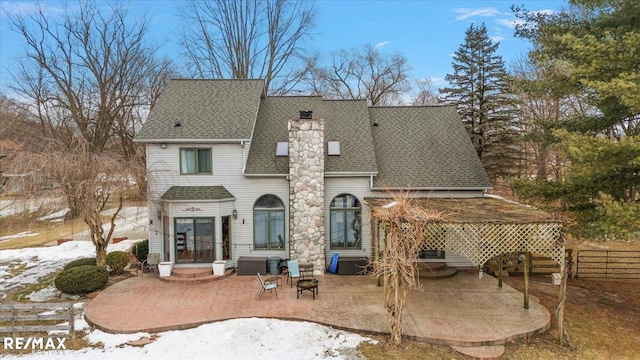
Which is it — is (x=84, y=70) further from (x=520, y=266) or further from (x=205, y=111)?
(x=520, y=266)

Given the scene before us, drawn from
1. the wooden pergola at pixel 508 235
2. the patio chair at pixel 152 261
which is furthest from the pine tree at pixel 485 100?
the patio chair at pixel 152 261

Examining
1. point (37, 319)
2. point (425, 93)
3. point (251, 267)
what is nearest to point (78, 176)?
point (37, 319)

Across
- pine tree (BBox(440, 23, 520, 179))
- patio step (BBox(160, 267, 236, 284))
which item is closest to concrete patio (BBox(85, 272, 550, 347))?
patio step (BBox(160, 267, 236, 284))

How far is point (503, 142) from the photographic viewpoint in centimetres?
2275

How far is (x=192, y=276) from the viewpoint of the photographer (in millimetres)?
13047

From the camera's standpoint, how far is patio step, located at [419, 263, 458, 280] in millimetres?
13328

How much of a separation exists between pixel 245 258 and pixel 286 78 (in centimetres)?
2149

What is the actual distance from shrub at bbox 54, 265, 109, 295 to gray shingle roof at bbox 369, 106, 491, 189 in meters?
10.5

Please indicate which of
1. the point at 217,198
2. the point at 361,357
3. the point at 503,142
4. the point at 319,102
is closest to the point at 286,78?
the point at 319,102

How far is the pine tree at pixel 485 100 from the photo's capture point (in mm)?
22859

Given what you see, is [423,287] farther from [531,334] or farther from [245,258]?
[245,258]

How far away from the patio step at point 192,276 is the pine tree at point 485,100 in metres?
18.1

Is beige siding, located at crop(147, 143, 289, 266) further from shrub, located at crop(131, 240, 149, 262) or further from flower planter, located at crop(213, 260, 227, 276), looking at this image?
shrub, located at crop(131, 240, 149, 262)

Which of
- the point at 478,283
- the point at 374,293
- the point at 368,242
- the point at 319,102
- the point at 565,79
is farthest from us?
the point at 319,102
